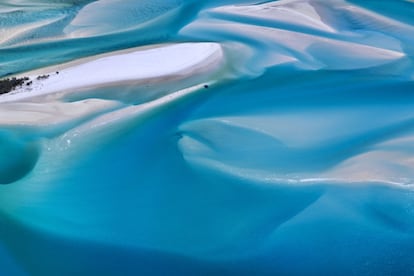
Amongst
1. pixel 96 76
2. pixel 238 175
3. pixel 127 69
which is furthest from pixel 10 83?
pixel 238 175

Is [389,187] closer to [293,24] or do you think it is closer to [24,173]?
[24,173]

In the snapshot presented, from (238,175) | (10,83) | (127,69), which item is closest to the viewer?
(238,175)

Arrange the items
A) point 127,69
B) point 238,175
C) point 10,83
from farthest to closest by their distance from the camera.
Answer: point 127,69
point 10,83
point 238,175

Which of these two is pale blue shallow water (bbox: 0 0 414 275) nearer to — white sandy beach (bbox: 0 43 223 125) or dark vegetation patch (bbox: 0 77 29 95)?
white sandy beach (bbox: 0 43 223 125)

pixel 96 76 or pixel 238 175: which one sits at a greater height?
pixel 96 76

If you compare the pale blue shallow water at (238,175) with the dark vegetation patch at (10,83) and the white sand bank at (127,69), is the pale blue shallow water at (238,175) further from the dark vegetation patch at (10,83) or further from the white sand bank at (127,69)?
the dark vegetation patch at (10,83)

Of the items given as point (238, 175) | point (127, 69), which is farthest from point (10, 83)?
point (238, 175)

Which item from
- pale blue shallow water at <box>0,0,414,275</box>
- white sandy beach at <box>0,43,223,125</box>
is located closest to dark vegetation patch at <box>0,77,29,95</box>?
white sandy beach at <box>0,43,223,125</box>

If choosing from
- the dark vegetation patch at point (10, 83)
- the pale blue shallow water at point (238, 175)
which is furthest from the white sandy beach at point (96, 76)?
the pale blue shallow water at point (238, 175)

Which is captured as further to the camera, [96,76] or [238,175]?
[96,76]

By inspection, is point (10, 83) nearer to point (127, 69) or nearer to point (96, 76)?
point (96, 76)
